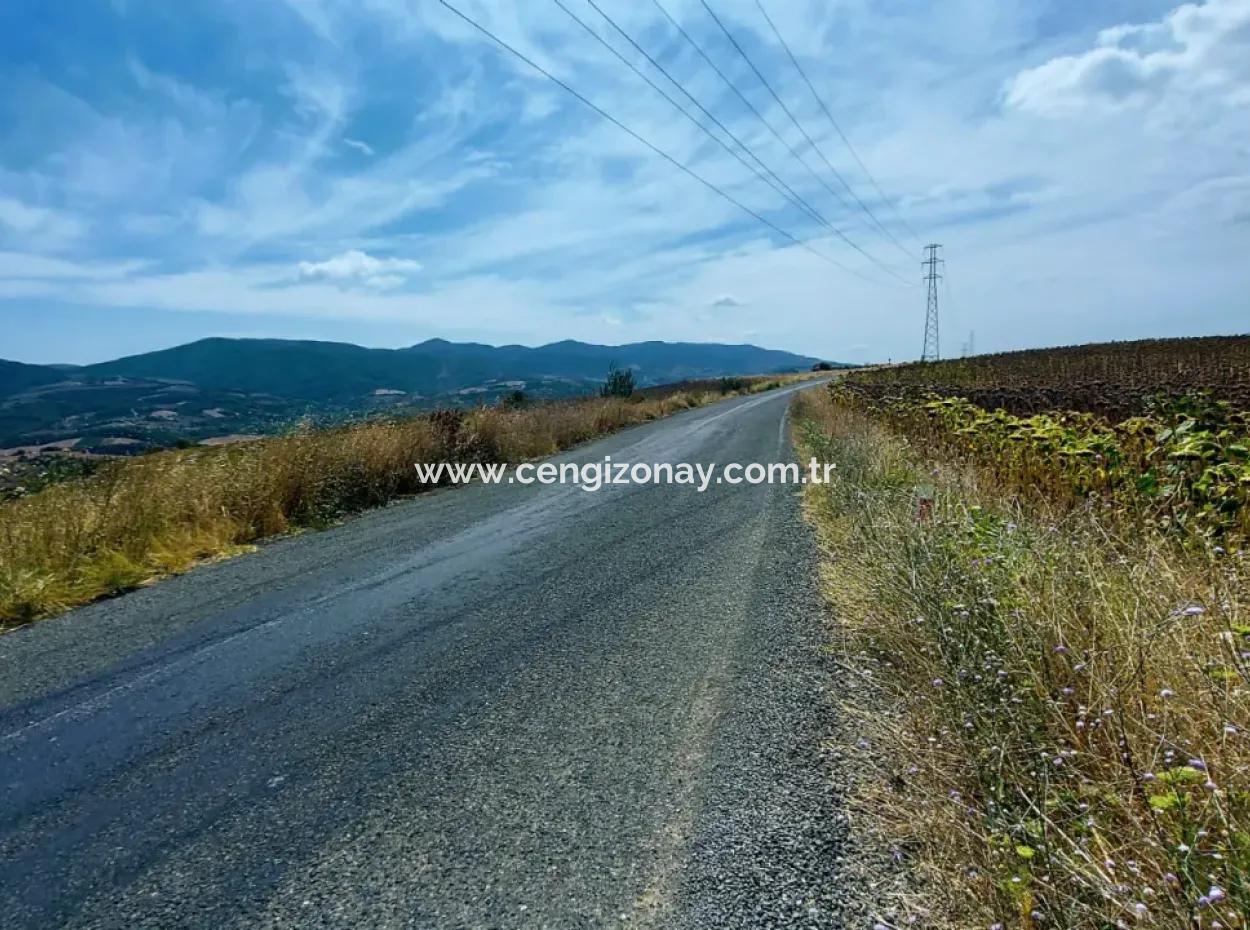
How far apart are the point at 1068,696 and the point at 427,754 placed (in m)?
2.62

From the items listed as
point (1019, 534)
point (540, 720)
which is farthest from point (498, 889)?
point (1019, 534)

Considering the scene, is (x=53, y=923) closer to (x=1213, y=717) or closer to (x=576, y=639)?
(x=576, y=639)

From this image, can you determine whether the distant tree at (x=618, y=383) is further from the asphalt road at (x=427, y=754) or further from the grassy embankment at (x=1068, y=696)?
the grassy embankment at (x=1068, y=696)

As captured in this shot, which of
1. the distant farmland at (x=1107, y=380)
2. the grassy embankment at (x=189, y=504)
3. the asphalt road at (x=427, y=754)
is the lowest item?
the asphalt road at (x=427, y=754)

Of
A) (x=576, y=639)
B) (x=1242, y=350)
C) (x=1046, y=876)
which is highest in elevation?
(x=1242, y=350)

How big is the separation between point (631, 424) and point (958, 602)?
68.4 ft

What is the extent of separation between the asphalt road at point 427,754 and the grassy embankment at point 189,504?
74 cm

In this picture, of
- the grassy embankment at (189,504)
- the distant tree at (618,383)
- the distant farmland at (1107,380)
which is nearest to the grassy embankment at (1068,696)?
the distant farmland at (1107,380)

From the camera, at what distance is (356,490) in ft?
32.7

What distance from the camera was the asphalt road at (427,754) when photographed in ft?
6.91

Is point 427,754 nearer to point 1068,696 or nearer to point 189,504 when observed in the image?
point 1068,696

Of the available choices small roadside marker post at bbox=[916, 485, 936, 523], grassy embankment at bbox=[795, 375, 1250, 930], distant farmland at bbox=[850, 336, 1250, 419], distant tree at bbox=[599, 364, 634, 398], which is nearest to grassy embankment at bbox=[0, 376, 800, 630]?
grassy embankment at bbox=[795, 375, 1250, 930]

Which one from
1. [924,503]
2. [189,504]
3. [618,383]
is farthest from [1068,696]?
[618,383]

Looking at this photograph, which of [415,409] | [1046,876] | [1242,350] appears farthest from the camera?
[1242,350]
